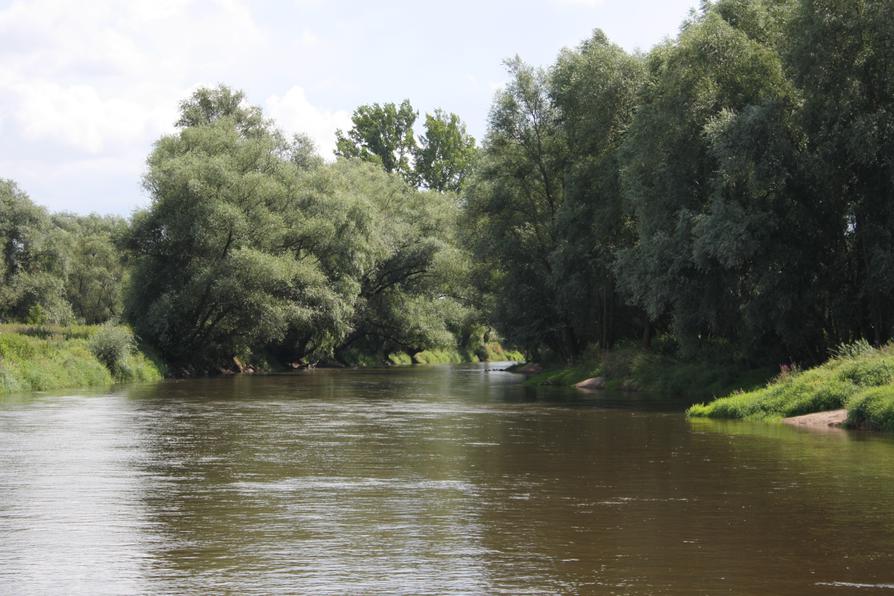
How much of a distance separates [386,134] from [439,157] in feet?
27.7

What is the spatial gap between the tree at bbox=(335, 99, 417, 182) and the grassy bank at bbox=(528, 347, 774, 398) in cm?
9413

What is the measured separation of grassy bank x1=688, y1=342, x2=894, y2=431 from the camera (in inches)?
977

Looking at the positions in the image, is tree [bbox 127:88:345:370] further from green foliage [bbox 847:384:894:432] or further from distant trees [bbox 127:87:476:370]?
green foliage [bbox 847:384:894:432]

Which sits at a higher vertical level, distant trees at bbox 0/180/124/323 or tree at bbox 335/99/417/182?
tree at bbox 335/99/417/182

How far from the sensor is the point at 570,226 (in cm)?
5397

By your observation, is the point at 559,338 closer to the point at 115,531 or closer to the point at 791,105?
the point at 791,105

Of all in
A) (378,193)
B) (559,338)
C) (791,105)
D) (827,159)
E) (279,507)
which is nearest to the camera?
(279,507)

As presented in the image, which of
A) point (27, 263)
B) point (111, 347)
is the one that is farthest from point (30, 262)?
point (111, 347)

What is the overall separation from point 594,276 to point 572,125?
29.9 feet

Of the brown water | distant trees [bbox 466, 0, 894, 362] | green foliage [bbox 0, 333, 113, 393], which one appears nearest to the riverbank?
green foliage [bbox 0, 333, 113, 393]

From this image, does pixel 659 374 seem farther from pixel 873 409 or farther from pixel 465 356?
pixel 465 356

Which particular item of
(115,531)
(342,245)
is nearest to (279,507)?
(115,531)

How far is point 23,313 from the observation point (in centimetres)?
7988

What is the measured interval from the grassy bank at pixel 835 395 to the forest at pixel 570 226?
623 cm
